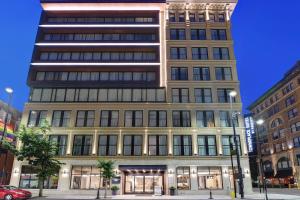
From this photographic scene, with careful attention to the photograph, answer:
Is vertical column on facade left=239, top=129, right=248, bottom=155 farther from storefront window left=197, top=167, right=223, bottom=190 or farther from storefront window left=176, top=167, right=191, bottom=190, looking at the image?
storefront window left=176, top=167, right=191, bottom=190

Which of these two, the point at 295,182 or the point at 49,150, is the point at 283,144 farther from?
the point at 49,150

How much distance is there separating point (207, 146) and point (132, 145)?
12414mm

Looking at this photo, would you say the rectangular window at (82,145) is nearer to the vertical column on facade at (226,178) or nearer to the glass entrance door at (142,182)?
the glass entrance door at (142,182)

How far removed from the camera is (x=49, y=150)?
33.1 metres

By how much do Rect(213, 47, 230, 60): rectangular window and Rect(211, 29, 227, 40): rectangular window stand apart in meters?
2.46

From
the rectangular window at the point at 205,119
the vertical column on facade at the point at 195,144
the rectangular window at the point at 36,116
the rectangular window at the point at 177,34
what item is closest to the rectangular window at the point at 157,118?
the vertical column on facade at the point at 195,144

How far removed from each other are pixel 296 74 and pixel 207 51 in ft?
124

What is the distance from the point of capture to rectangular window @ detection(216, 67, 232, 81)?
4588cm

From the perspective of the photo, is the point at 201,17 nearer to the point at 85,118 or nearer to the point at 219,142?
the point at 219,142

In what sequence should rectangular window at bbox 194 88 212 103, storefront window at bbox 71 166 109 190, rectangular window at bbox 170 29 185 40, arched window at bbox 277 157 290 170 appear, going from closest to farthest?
storefront window at bbox 71 166 109 190
rectangular window at bbox 194 88 212 103
rectangular window at bbox 170 29 185 40
arched window at bbox 277 157 290 170

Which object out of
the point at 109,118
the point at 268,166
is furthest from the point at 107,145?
the point at 268,166

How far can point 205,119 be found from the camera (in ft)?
142

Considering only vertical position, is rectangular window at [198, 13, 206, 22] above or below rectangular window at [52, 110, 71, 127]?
above

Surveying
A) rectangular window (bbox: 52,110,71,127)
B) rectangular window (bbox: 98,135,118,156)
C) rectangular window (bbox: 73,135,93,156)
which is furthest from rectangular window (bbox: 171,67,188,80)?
rectangular window (bbox: 52,110,71,127)
